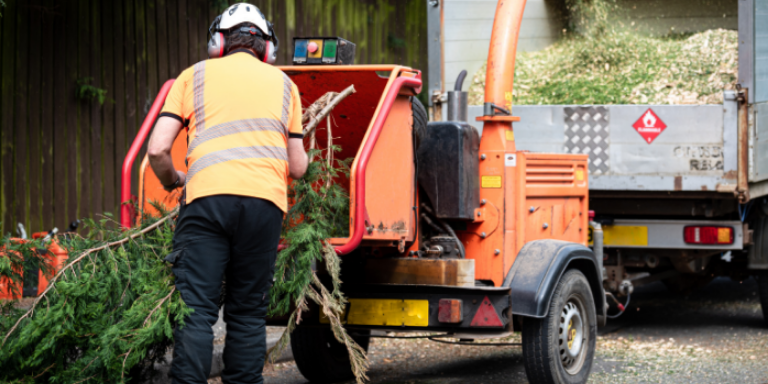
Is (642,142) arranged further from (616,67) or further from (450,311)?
(450,311)

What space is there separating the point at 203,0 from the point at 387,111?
4560 millimetres

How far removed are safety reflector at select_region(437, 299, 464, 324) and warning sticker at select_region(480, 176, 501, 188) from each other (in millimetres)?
814

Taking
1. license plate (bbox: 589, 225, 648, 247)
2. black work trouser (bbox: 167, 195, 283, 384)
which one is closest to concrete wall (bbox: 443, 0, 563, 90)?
license plate (bbox: 589, 225, 648, 247)

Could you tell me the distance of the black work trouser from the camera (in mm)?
3146

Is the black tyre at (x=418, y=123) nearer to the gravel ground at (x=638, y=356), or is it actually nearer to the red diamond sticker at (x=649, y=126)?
the gravel ground at (x=638, y=356)

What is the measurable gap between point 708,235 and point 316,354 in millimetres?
3284

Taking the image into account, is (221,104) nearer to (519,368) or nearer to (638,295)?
(519,368)

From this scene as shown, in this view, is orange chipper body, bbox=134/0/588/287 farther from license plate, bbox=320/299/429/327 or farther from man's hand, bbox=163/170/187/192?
man's hand, bbox=163/170/187/192

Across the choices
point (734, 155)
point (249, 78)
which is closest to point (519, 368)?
point (734, 155)

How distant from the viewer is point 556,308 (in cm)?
451

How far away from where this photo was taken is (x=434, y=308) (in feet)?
14.0

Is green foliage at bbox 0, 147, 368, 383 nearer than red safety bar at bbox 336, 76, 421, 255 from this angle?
Yes

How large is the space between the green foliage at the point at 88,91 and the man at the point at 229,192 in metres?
4.29

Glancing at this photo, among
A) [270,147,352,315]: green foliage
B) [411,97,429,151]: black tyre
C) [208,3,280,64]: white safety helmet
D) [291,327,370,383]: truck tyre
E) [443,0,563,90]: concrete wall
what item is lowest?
[291,327,370,383]: truck tyre
